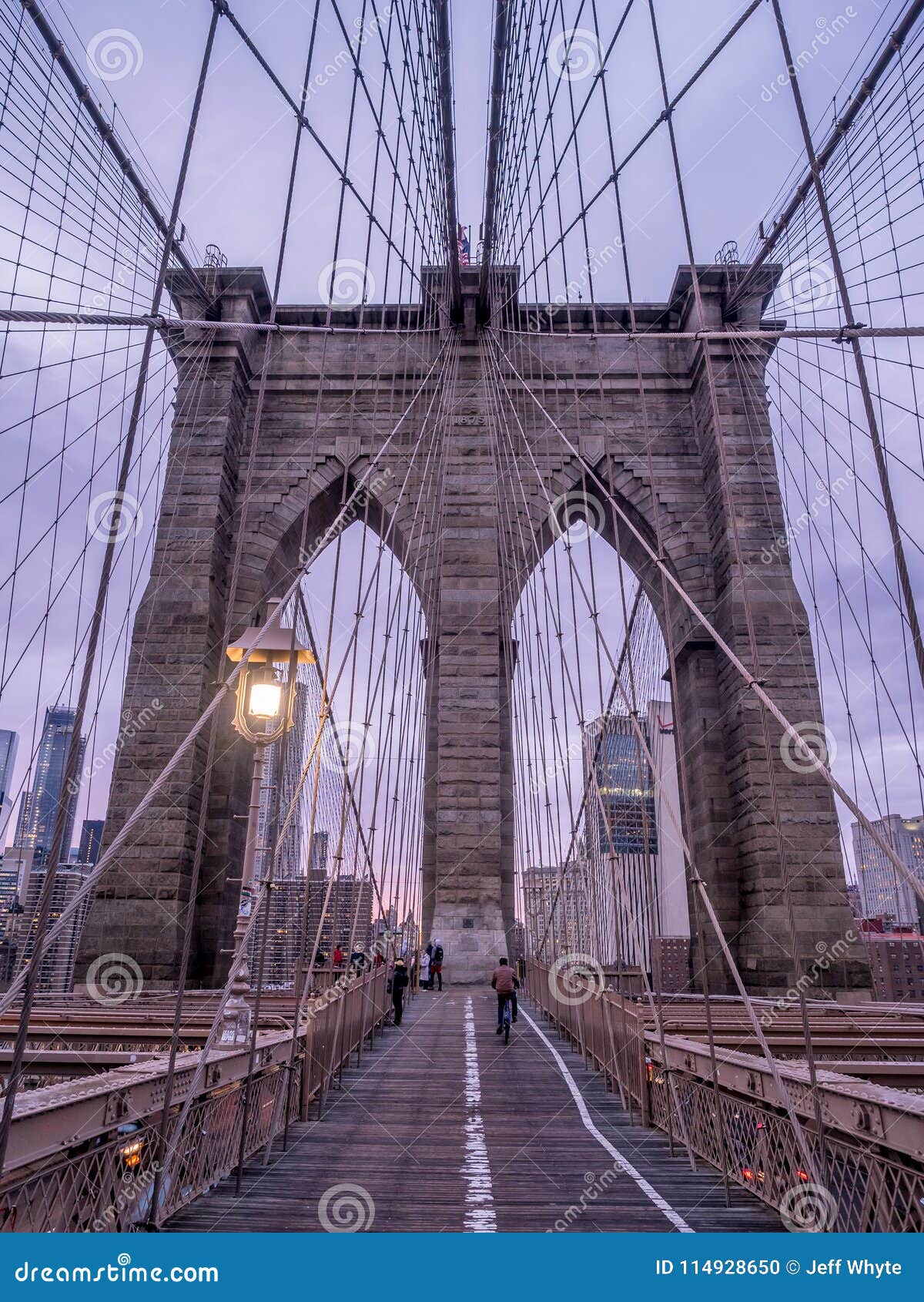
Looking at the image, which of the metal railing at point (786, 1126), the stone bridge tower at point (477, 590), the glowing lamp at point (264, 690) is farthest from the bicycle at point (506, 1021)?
the stone bridge tower at point (477, 590)

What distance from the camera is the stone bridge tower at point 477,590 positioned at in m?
15.6

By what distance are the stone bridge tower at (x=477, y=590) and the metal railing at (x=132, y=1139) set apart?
11.1 metres

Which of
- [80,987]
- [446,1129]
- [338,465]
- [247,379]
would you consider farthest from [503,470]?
[446,1129]

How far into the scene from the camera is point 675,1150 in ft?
16.1

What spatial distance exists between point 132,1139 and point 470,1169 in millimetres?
1955

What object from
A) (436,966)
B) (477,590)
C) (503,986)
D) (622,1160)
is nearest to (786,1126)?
(622,1160)

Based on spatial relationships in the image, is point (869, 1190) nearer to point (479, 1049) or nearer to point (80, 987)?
point (479, 1049)

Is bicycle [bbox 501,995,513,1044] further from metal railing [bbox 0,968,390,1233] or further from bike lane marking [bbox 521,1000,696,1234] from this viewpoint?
metal railing [bbox 0,968,390,1233]

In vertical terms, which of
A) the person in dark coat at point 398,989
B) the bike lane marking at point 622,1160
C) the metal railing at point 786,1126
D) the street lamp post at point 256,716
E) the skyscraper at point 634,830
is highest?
the skyscraper at point 634,830

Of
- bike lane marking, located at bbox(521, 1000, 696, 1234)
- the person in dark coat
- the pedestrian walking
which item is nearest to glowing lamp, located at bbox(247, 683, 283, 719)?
bike lane marking, located at bbox(521, 1000, 696, 1234)

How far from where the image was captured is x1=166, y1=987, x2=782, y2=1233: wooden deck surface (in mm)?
3549

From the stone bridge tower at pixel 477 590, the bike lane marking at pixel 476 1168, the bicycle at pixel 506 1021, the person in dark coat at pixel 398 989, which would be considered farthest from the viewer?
the stone bridge tower at pixel 477 590

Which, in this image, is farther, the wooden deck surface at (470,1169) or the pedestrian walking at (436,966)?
the pedestrian walking at (436,966)

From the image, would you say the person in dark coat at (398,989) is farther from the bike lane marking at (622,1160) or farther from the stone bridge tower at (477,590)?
the stone bridge tower at (477,590)
